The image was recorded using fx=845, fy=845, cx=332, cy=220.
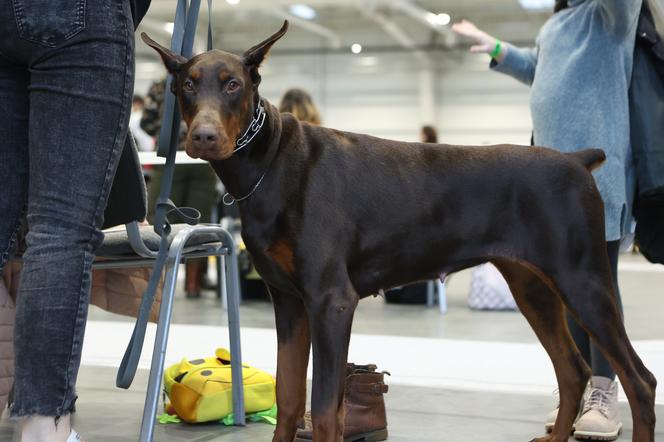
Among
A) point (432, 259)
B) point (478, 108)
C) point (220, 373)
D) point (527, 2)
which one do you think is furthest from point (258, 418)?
point (478, 108)

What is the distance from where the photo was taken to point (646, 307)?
6.54 m

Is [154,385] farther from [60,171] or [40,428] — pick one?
[60,171]

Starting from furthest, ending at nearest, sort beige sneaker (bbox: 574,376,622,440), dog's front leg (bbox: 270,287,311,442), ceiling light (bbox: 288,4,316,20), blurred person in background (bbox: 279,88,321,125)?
ceiling light (bbox: 288,4,316,20) → blurred person in background (bbox: 279,88,321,125) → beige sneaker (bbox: 574,376,622,440) → dog's front leg (bbox: 270,287,311,442)

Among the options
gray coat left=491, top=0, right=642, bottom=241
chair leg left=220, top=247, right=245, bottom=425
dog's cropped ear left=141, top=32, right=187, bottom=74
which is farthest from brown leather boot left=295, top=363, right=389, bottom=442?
dog's cropped ear left=141, top=32, right=187, bottom=74

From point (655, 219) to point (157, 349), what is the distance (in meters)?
1.68

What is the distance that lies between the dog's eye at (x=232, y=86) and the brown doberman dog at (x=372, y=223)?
0.06 ft

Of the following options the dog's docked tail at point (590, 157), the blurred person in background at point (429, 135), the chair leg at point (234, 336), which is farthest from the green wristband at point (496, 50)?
the blurred person in background at point (429, 135)

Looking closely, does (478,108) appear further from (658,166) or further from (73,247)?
(73,247)

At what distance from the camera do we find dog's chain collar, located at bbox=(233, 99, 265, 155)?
2.04 m

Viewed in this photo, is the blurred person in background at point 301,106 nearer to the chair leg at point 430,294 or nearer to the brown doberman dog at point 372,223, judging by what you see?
the chair leg at point 430,294

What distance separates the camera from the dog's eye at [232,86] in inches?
76.4

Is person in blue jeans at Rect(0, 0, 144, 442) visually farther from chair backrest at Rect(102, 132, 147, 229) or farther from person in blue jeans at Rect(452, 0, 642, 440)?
person in blue jeans at Rect(452, 0, 642, 440)

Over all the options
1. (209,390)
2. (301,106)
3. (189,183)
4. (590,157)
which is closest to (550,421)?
(590,157)

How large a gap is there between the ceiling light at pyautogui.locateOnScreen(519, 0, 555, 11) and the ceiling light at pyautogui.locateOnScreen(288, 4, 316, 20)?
3.99 metres
